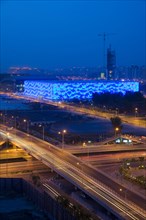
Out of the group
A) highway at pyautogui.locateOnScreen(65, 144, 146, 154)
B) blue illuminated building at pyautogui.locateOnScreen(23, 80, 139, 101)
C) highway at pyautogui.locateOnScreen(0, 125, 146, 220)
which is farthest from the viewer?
blue illuminated building at pyautogui.locateOnScreen(23, 80, 139, 101)

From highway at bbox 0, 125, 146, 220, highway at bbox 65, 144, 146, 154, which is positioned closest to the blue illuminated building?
highway at bbox 65, 144, 146, 154

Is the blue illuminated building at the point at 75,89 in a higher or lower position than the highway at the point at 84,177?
higher

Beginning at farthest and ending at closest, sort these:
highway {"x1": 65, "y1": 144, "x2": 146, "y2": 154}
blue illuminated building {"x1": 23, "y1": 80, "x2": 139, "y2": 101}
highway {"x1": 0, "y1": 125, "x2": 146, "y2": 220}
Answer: blue illuminated building {"x1": 23, "y1": 80, "x2": 139, "y2": 101}
highway {"x1": 65, "y1": 144, "x2": 146, "y2": 154}
highway {"x1": 0, "y1": 125, "x2": 146, "y2": 220}

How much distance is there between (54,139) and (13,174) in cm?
280

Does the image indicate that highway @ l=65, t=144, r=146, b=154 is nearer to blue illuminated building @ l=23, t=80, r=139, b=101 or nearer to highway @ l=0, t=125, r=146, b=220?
highway @ l=0, t=125, r=146, b=220

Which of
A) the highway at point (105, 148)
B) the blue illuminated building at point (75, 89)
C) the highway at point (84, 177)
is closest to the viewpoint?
the highway at point (84, 177)

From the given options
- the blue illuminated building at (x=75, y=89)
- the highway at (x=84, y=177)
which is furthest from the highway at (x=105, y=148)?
the blue illuminated building at (x=75, y=89)

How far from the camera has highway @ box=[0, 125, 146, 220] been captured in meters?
5.05

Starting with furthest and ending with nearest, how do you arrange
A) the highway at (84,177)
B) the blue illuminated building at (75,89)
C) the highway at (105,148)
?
the blue illuminated building at (75,89) < the highway at (105,148) < the highway at (84,177)

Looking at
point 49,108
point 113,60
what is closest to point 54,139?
point 49,108

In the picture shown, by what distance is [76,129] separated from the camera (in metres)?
11.5

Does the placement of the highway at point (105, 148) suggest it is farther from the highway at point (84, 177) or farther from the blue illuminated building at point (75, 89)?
the blue illuminated building at point (75, 89)

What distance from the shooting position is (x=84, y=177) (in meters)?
6.15

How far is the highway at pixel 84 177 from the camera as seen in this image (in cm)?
505
